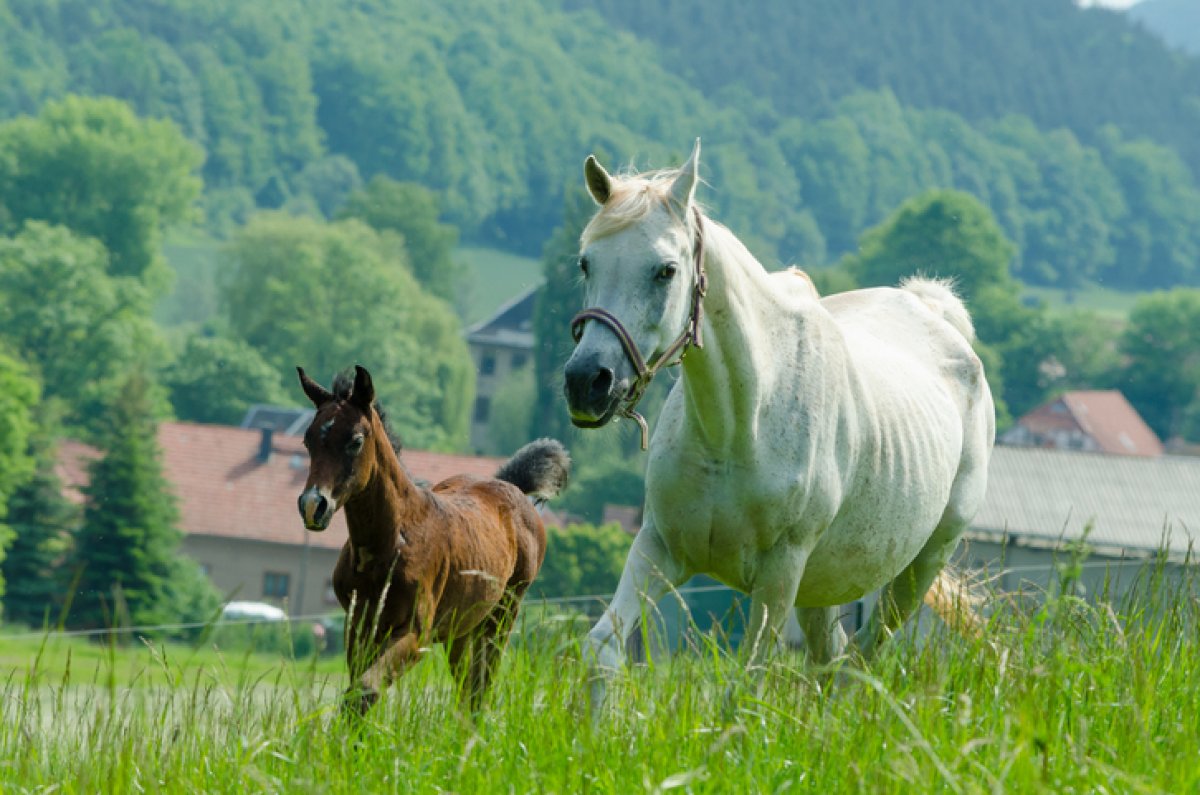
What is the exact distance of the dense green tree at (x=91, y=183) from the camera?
12950 centimetres

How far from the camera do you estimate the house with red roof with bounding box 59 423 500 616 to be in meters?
86.1

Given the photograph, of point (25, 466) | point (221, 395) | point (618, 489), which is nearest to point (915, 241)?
point (618, 489)

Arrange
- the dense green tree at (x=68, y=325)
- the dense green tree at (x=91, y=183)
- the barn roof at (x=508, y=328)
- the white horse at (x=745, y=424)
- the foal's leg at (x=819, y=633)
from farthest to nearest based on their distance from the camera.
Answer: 1. the barn roof at (x=508, y=328)
2. the dense green tree at (x=91, y=183)
3. the dense green tree at (x=68, y=325)
4. the foal's leg at (x=819, y=633)
5. the white horse at (x=745, y=424)

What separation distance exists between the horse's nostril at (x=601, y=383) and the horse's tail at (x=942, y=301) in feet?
12.5

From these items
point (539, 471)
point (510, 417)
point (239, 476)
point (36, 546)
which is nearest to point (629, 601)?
point (539, 471)

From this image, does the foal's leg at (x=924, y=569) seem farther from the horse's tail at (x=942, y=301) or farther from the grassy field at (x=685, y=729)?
the grassy field at (x=685, y=729)

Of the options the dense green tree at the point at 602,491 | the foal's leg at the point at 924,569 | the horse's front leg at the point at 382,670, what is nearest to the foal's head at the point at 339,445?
the horse's front leg at the point at 382,670

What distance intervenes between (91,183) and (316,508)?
130955 mm

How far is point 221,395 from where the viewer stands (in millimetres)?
118438

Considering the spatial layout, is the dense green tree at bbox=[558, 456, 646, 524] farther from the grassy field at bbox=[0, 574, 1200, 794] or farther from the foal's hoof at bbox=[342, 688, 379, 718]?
the grassy field at bbox=[0, 574, 1200, 794]

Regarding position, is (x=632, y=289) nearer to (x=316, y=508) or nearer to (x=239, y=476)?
(x=316, y=508)

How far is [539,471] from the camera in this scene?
8.43 metres

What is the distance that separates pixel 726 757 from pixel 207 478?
89839 millimetres

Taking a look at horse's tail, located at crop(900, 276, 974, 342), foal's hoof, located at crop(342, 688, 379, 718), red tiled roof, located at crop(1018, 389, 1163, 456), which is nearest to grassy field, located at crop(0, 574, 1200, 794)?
foal's hoof, located at crop(342, 688, 379, 718)
